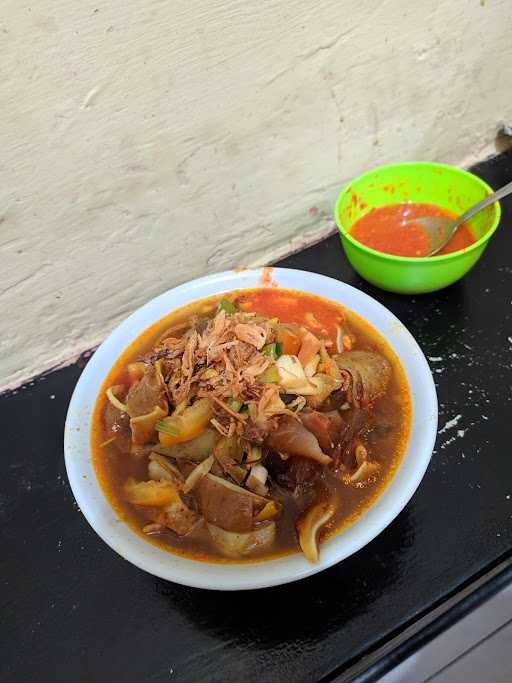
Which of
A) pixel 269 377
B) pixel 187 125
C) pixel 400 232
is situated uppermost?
pixel 187 125

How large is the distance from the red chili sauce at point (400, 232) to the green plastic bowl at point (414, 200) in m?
0.02

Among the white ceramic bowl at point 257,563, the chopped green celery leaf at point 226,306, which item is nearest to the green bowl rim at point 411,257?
the white ceramic bowl at point 257,563

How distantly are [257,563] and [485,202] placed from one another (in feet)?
3.10

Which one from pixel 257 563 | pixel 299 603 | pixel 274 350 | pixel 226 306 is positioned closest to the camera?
pixel 257 563

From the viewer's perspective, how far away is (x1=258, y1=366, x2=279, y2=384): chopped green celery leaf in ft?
3.55

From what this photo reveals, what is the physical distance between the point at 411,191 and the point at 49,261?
900mm

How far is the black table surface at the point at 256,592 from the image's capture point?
0.99m

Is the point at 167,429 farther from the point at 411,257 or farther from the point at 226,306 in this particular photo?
the point at 411,257

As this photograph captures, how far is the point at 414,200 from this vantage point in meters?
1.59

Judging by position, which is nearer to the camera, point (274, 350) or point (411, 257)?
point (274, 350)

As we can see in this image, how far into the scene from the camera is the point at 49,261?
1.29 m

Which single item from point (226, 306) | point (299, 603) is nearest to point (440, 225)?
point (226, 306)

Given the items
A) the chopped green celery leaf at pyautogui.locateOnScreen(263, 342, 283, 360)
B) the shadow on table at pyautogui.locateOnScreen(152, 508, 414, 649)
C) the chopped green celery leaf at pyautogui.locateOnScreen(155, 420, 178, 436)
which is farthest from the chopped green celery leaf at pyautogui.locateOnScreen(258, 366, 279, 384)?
the shadow on table at pyautogui.locateOnScreen(152, 508, 414, 649)

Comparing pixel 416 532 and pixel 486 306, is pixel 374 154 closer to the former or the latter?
pixel 486 306
